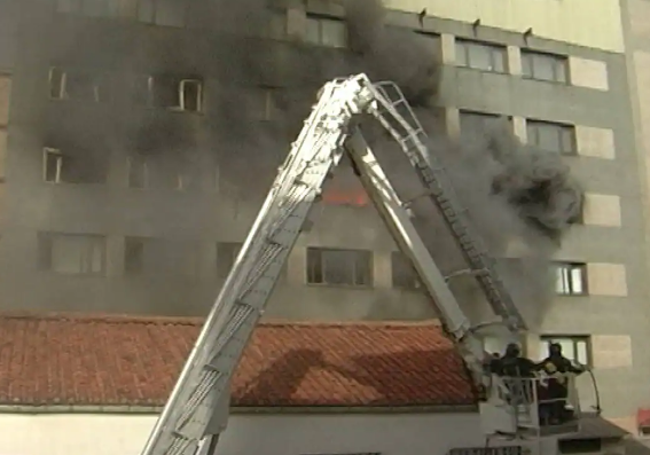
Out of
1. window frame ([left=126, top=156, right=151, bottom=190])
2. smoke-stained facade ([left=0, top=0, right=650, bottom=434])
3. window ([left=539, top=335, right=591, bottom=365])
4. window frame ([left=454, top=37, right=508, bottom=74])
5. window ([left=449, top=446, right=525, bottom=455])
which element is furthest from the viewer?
window frame ([left=454, top=37, right=508, bottom=74])

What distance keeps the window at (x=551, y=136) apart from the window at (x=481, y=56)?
6.02 ft

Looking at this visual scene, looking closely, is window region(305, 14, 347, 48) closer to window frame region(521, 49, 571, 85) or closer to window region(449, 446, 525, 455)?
window frame region(521, 49, 571, 85)

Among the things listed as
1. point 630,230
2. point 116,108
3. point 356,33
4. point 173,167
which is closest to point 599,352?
point 630,230

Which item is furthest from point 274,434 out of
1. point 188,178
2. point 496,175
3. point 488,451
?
point 496,175

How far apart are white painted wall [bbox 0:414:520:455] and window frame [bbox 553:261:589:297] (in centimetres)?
933

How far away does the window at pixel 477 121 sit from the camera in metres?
20.0

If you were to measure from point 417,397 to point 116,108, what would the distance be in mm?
9485

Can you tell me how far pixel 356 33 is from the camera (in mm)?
18938

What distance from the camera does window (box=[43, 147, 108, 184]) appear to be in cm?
1634

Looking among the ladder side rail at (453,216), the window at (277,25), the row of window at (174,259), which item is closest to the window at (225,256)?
the row of window at (174,259)

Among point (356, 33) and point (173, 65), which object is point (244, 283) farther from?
point (356, 33)

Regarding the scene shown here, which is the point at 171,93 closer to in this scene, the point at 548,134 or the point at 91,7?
the point at 91,7

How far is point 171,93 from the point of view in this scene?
57.5 ft

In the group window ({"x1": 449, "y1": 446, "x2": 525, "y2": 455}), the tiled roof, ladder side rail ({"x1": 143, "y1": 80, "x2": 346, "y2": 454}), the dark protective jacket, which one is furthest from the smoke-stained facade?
ladder side rail ({"x1": 143, "y1": 80, "x2": 346, "y2": 454})
